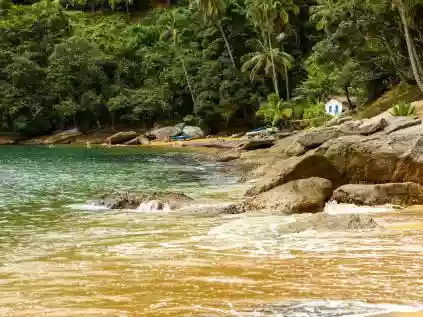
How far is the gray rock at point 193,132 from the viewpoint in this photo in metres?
56.4

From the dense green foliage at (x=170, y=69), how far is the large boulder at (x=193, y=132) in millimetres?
1188

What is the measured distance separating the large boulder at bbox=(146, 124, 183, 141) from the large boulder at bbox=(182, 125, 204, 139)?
0.65 meters

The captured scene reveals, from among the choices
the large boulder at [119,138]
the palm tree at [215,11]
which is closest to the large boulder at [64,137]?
the large boulder at [119,138]

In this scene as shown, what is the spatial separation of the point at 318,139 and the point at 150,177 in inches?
329

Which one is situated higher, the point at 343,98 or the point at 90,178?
the point at 343,98

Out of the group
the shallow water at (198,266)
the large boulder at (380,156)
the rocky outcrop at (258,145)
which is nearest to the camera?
the shallow water at (198,266)

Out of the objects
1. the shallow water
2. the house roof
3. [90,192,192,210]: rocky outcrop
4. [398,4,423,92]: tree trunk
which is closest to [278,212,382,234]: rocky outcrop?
the shallow water

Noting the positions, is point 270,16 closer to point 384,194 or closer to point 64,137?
point 64,137

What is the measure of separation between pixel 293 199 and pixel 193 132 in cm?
4405

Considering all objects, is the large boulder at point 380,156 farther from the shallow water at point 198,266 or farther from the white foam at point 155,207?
the white foam at point 155,207

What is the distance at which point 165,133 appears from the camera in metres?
57.1

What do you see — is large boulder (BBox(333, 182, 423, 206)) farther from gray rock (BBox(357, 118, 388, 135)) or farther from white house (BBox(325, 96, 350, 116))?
white house (BBox(325, 96, 350, 116))

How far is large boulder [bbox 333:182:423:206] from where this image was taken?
13562mm

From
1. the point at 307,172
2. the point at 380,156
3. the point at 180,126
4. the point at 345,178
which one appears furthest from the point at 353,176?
the point at 180,126
